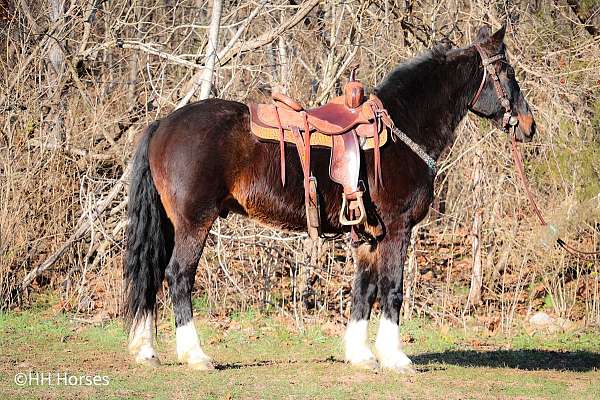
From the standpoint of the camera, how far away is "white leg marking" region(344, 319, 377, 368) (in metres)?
7.19

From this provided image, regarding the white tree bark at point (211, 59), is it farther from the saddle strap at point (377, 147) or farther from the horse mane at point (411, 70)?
the saddle strap at point (377, 147)

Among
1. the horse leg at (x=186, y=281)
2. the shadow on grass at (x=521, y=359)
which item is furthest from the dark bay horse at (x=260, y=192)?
the shadow on grass at (x=521, y=359)

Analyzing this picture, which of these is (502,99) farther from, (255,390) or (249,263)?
(249,263)

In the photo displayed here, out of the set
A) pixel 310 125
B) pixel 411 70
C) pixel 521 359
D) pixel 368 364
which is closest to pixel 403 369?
pixel 368 364

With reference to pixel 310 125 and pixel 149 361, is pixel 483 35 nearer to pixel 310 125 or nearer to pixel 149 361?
pixel 310 125

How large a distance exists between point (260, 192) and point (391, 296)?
1.33 metres

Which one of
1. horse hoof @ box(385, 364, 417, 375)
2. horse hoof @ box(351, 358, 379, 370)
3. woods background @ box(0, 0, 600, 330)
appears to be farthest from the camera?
woods background @ box(0, 0, 600, 330)

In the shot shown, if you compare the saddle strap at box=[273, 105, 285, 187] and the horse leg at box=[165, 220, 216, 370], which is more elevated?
the saddle strap at box=[273, 105, 285, 187]

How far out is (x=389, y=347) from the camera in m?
6.99

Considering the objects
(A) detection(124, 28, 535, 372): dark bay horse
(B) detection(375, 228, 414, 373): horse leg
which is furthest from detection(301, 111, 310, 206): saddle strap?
A: (B) detection(375, 228, 414, 373): horse leg

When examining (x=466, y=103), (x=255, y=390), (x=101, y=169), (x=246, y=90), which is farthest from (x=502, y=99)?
(x=101, y=169)

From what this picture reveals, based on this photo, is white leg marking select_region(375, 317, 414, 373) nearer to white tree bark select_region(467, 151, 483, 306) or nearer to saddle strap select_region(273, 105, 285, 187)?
saddle strap select_region(273, 105, 285, 187)

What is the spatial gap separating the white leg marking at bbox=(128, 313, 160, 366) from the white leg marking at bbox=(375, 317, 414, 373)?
1767 millimetres

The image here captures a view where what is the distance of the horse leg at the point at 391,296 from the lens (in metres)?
6.98
